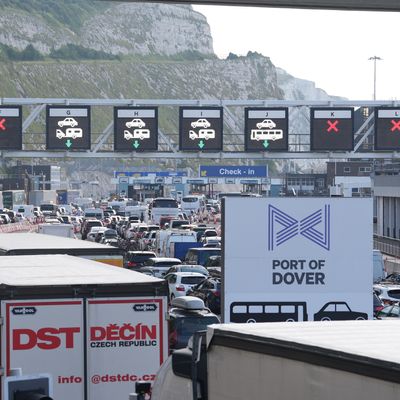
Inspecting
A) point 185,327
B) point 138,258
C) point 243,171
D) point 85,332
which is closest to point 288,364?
point 85,332

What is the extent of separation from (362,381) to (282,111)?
43.0 metres

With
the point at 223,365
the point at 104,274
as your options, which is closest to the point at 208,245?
the point at 104,274

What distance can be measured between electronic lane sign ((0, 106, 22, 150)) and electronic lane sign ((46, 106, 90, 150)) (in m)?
1.14

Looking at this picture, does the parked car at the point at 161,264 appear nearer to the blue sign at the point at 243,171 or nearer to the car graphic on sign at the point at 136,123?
the car graphic on sign at the point at 136,123

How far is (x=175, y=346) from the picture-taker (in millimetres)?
22438

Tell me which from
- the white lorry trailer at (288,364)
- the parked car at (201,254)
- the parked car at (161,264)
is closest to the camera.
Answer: the white lorry trailer at (288,364)

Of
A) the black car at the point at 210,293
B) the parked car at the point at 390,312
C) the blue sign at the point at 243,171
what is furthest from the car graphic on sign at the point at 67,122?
the blue sign at the point at 243,171

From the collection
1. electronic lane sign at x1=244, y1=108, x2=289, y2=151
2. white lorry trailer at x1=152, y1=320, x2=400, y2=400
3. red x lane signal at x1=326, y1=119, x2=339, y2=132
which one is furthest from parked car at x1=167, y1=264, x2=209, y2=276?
white lorry trailer at x1=152, y1=320, x2=400, y2=400

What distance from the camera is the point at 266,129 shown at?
→ 5056 cm

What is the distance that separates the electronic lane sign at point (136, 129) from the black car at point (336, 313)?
28808mm

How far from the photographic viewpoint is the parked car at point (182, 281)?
→ 36.1 meters

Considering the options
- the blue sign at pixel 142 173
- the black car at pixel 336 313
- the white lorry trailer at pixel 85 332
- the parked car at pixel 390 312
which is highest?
the blue sign at pixel 142 173

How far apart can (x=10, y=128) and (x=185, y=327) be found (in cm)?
2831

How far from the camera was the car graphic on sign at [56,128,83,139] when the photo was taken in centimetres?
5022
